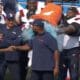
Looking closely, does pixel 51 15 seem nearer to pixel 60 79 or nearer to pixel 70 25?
pixel 70 25

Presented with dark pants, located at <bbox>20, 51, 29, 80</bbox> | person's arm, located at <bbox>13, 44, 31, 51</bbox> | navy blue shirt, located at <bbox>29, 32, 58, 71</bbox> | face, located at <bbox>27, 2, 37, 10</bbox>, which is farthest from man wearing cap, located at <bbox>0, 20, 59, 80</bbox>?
face, located at <bbox>27, 2, 37, 10</bbox>

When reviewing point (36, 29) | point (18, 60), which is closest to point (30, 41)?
point (36, 29)

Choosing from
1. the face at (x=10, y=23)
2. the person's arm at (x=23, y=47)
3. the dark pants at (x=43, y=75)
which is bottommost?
the dark pants at (x=43, y=75)

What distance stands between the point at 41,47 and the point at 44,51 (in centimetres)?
8

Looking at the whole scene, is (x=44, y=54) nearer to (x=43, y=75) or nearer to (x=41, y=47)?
(x=41, y=47)

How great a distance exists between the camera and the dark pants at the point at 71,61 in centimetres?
839

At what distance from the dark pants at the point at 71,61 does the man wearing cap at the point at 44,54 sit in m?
1.01

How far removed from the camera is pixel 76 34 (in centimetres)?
807

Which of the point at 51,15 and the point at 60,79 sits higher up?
the point at 51,15

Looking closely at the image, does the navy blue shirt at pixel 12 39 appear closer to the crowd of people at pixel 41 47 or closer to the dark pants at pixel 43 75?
the crowd of people at pixel 41 47

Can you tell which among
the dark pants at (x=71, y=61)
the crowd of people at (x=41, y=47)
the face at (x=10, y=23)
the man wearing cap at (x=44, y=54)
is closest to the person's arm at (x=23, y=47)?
the crowd of people at (x=41, y=47)

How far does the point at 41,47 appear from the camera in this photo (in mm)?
7387

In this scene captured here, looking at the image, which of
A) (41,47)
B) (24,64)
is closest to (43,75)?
(41,47)

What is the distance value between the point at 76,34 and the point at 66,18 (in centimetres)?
56
